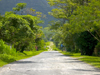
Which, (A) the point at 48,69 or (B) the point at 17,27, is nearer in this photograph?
(A) the point at 48,69

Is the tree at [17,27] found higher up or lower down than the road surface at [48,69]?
higher up

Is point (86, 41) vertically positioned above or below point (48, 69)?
above

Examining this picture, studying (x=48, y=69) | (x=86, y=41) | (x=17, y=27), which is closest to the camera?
(x=48, y=69)

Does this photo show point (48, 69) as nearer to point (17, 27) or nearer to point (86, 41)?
point (17, 27)

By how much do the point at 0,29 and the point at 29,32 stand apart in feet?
15.7

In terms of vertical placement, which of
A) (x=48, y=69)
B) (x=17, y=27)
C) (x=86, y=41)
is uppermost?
(x=17, y=27)

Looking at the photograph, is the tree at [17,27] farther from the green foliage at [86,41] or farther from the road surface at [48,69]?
the green foliage at [86,41]

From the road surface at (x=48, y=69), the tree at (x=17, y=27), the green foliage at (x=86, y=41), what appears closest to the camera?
the road surface at (x=48, y=69)

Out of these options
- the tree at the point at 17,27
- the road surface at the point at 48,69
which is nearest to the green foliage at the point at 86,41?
the tree at the point at 17,27

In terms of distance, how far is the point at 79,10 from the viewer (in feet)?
100

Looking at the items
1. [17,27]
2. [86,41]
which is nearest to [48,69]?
[17,27]

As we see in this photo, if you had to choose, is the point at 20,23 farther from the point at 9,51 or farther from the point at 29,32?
the point at 9,51

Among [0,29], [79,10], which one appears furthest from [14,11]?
[79,10]

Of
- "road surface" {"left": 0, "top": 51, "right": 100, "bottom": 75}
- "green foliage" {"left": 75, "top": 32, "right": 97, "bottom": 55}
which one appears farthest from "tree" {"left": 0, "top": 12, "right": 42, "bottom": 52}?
"green foliage" {"left": 75, "top": 32, "right": 97, "bottom": 55}
